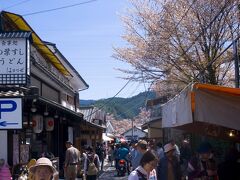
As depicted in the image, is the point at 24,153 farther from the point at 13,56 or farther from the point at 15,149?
the point at 13,56

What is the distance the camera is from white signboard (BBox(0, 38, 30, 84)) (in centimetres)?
1225

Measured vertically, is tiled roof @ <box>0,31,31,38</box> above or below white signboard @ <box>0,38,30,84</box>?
above

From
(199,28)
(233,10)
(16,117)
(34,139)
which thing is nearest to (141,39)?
(199,28)

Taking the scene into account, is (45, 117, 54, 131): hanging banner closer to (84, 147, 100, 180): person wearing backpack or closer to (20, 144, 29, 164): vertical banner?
(84, 147, 100, 180): person wearing backpack

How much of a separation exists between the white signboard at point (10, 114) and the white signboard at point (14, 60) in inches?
105

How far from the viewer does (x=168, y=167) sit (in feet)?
28.7

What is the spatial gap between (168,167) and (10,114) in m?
3.26

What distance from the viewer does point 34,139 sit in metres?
17.8

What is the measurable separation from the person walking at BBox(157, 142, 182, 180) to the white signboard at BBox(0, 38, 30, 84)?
192 inches

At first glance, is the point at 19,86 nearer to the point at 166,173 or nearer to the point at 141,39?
the point at 166,173

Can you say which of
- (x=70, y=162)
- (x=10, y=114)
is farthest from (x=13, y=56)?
(x=70, y=162)

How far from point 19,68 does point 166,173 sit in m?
5.42

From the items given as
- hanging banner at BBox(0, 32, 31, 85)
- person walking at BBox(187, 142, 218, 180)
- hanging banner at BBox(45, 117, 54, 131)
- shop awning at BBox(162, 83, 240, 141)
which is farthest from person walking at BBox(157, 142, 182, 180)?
hanging banner at BBox(45, 117, 54, 131)

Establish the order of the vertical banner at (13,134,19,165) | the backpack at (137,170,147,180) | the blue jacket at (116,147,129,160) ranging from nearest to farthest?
the backpack at (137,170,147,180) < the vertical banner at (13,134,19,165) < the blue jacket at (116,147,129,160)
